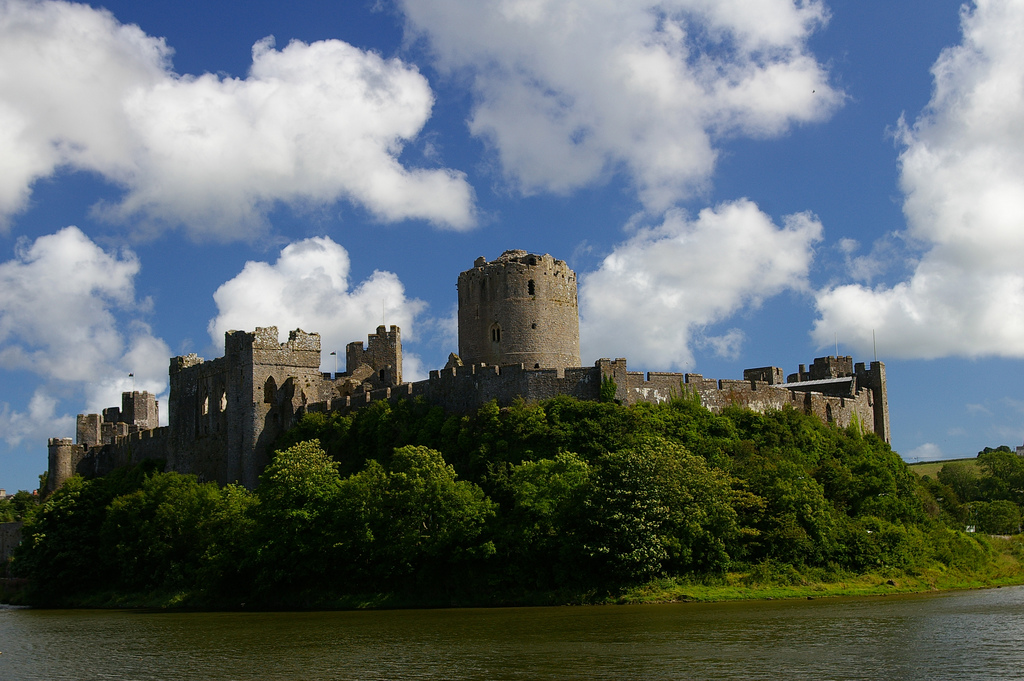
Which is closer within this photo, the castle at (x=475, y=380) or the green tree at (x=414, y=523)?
the green tree at (x=414, y=523)

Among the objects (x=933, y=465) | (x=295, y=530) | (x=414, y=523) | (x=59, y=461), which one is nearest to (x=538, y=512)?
(x=414, y=523)

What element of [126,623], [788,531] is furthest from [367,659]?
[788,531]

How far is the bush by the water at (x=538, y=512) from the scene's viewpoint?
136 ft

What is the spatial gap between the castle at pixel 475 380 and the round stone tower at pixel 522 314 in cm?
5

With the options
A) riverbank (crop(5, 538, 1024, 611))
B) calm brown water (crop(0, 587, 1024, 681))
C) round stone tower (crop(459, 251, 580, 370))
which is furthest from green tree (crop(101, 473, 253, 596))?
round stone tower (crop(459, 251, 580, 370))

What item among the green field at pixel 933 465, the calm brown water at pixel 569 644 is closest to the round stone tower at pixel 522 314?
the calm brown water at pixel 569 644

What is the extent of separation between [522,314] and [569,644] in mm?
30847

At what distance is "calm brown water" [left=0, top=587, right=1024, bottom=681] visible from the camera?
24750 millimetres

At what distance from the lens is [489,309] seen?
59094 mm

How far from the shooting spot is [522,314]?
5838 centimetres

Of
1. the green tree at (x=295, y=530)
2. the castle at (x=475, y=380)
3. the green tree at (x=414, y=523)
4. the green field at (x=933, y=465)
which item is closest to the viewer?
the green tree at (x=414, y=523)

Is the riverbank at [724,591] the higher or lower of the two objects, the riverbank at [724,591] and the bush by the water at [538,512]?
the lower

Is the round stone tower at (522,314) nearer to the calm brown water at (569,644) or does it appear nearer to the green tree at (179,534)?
the green tree at (179,534)

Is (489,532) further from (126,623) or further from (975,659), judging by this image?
(975,659)
